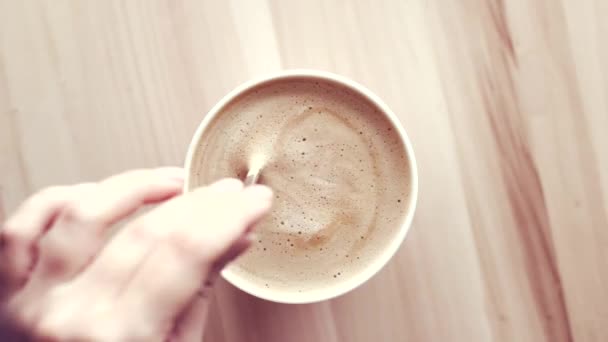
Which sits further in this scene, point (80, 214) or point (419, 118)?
point (419, 118)

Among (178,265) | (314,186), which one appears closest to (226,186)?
(178,265)

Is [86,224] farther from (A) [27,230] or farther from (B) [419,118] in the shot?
(B) [419,118]

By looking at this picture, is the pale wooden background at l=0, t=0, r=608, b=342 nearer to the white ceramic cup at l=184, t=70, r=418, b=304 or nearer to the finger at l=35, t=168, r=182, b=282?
the white ceramic cup at l=184, t=70, r=418, b=304

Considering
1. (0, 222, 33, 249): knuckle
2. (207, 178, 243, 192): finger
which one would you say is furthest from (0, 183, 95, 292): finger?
(207, 178, 243, 192): finger

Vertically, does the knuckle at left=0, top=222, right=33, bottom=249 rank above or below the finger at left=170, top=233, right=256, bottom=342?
above

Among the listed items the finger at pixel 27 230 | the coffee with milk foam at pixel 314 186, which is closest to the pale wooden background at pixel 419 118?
the coffee with milk foam at pixel 314 186

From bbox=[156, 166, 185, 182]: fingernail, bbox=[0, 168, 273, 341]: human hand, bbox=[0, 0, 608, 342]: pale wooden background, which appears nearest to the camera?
bbox=[0, 168, 273, 341]: human hand
